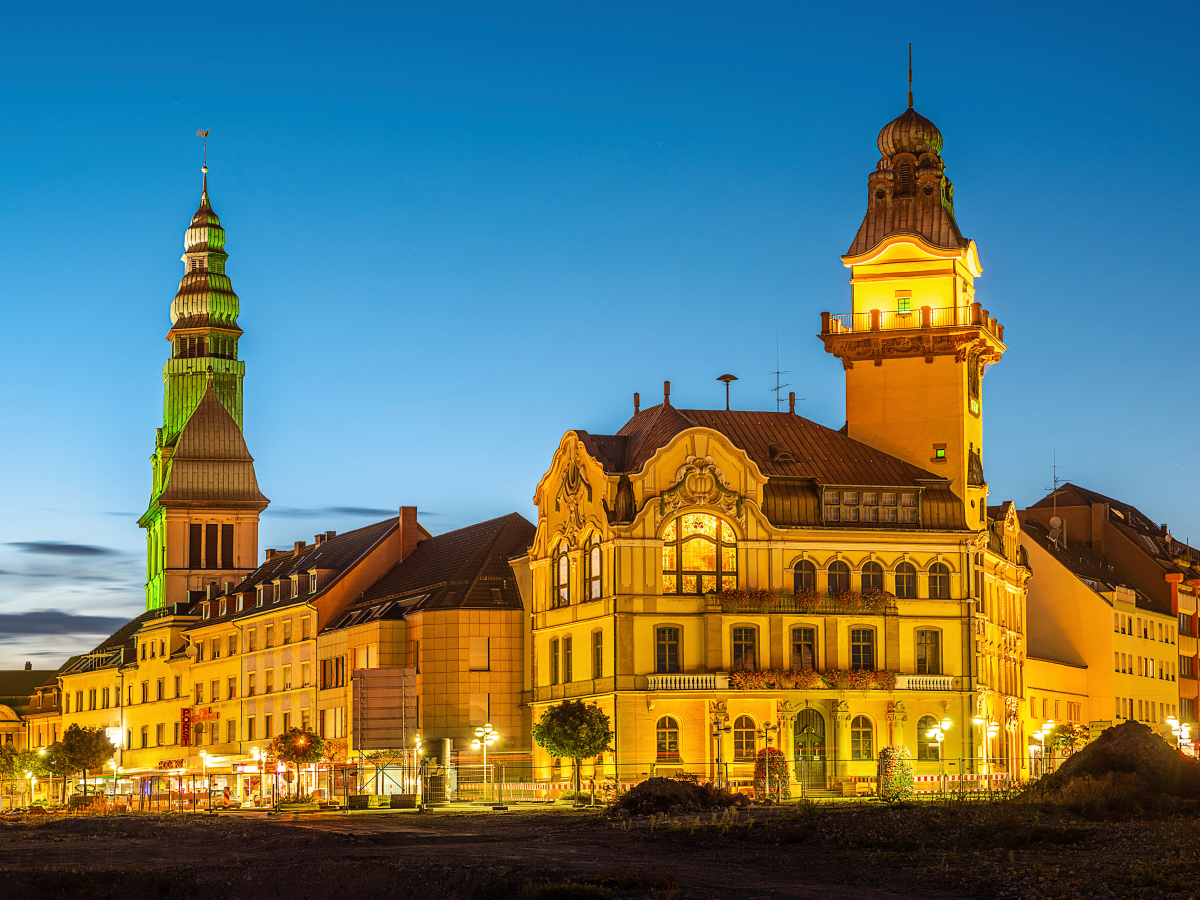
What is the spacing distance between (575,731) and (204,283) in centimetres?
9536

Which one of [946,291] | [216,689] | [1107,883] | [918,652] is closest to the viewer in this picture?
[1107,883]

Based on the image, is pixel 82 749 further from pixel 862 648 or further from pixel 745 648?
pixel 862 648

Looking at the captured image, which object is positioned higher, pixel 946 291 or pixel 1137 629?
pixel 946 291

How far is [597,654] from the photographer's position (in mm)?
86000

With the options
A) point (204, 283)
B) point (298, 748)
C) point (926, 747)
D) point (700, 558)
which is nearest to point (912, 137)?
point (700, 558)

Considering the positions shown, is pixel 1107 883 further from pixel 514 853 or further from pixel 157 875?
pixel 157 875

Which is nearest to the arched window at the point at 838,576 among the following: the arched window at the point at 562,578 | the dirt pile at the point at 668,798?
the arched window at the point at 562,578

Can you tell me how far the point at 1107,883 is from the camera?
39.7 metres

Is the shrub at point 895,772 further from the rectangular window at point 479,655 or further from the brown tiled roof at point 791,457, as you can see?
the rectangular window at point 479,655

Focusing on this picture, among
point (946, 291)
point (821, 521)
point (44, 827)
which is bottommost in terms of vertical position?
point (44, 827)

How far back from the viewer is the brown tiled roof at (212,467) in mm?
152875

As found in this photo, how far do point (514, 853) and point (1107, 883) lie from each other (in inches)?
597

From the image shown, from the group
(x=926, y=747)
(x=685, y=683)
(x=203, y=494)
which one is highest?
(x=203, y=494)

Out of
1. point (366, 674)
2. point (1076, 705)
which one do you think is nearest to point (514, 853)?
point (366, 674)
